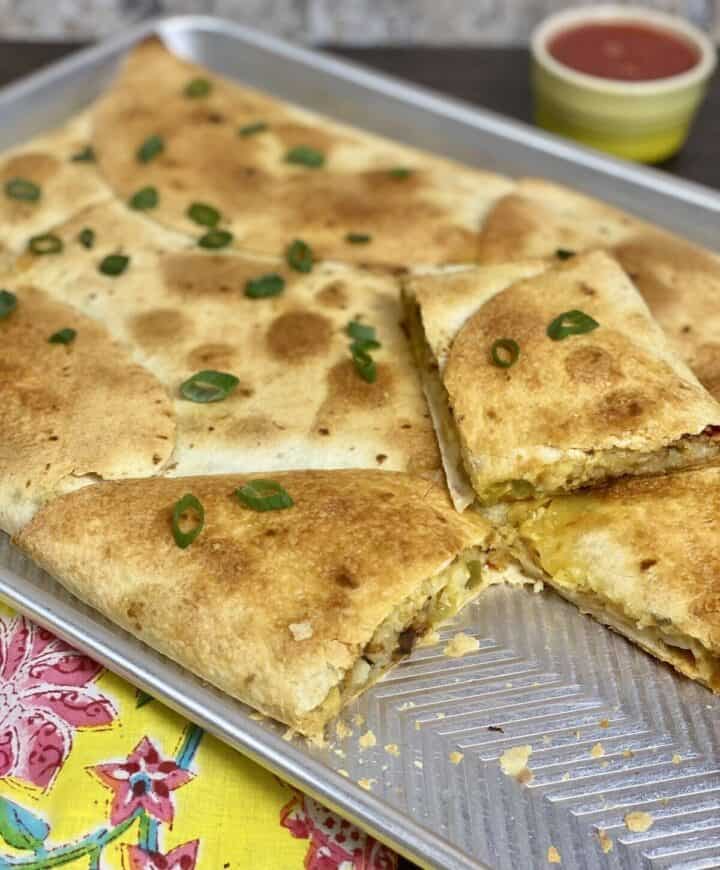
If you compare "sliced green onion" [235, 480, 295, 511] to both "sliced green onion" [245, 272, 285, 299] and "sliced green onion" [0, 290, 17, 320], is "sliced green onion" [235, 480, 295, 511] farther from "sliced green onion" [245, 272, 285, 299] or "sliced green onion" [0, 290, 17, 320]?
"sliced green onion" [0, 290, 17, 320]

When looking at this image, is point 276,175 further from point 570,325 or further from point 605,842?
point 605,842

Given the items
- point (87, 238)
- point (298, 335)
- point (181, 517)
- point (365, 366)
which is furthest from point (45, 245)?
point (181, 517)

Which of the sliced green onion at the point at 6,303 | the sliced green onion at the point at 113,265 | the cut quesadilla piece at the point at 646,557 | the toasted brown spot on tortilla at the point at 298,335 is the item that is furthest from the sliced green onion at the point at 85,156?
the cut quesadilla piece at the point at 646,557

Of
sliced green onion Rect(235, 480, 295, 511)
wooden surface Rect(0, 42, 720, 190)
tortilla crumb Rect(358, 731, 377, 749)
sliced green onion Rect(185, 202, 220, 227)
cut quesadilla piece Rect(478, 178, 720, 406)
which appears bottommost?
wooden surface Rect(0, 42, 720, 190)

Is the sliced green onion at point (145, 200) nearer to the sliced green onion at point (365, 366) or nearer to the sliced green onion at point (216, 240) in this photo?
the sliced green onion at point (216, 240)

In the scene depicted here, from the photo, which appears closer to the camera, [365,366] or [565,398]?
[565,398]

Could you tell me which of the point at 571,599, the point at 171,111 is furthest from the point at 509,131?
the point at 571,599

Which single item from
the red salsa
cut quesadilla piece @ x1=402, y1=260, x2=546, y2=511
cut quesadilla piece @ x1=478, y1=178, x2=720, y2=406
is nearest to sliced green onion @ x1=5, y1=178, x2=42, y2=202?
cut quesadilla piece @ x1=402, y1=260, x2=546, y2=511
